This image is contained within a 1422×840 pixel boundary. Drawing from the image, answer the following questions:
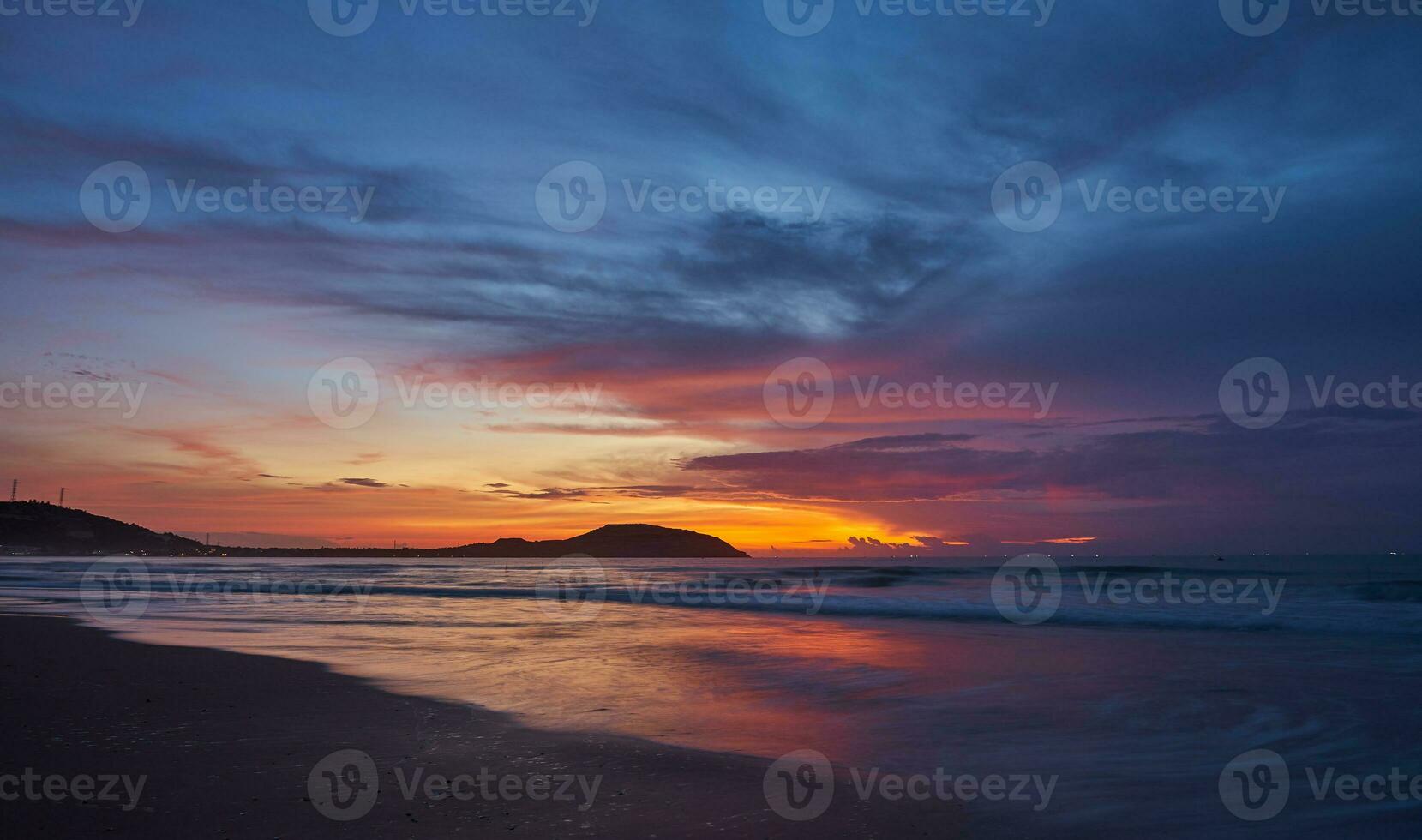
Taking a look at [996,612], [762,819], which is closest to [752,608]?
[996,612]

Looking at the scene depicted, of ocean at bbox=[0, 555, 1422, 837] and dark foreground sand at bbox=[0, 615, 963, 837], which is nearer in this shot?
dark foreground sand at bbox=[0, 615, 963, 837]

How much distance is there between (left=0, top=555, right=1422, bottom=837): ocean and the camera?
632 cm

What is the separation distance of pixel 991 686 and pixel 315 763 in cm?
868

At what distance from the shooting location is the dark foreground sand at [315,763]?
5.00m

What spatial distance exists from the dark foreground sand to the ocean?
2.19 feet

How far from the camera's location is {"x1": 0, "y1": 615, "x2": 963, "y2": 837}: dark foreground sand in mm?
4996

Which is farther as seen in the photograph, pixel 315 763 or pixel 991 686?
pixel 991 686

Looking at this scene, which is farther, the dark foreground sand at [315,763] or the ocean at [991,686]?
the ocean at [991,686]

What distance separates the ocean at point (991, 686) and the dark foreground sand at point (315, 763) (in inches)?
26.3

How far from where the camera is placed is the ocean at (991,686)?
20.7 feet

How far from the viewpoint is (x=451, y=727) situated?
800 cm

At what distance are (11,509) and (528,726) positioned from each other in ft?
797

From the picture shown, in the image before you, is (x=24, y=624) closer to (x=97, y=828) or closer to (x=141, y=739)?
(x=141, y=739)

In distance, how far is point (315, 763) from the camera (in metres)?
6.46
